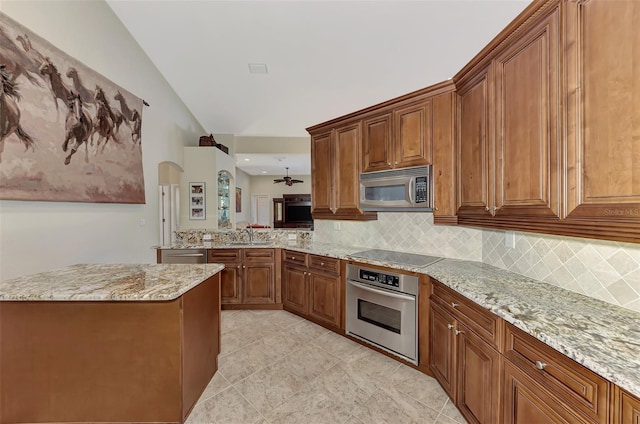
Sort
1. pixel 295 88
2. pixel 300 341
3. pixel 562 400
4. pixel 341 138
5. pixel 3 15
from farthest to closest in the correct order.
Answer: pixel 295 88
pixel 341 138
pixel 300 341
pixel 3 15
pixel 562 400

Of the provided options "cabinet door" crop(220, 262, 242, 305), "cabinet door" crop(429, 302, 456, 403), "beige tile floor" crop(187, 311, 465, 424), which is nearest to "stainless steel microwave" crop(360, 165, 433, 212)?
"cabinet door" crop(429, 302, 456, 403)

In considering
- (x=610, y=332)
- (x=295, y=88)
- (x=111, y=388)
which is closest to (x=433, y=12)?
(x=295, y=88)

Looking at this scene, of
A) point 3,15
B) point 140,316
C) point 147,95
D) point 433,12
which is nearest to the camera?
point 140,316

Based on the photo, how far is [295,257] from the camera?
3.20 m

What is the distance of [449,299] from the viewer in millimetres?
1758

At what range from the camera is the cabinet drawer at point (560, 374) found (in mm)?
843

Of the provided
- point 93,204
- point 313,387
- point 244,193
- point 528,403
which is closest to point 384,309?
point 313,387

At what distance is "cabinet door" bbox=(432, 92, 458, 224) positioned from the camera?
213 centimetres

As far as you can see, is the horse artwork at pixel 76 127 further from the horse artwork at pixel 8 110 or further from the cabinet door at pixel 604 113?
the cabinet door at pixel 604 113

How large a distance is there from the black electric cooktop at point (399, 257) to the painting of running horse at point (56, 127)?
8.55 ft

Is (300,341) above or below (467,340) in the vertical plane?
below

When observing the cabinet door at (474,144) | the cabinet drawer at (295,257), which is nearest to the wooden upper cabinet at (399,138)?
the cabinet door at (474,144)

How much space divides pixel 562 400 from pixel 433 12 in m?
2.94

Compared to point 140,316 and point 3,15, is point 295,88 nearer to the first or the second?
point 3,15
